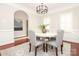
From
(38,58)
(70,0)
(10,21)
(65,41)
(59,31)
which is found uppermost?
(70,0)

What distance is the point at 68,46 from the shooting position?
160 centimetres

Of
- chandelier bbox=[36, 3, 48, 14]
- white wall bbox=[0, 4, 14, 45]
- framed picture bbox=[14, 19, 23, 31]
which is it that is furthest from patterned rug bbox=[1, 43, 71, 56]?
chandelier bbox=[36, 3, 48, 14]

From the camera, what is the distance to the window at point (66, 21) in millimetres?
1561

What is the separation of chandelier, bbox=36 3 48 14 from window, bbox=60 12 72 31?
0.89ft

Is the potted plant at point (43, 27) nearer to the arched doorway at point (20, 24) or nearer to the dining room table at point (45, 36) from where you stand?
the dining room table at point (45, 36)

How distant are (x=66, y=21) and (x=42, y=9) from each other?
0.43 metres

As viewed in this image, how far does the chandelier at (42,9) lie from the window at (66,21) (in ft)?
0.89

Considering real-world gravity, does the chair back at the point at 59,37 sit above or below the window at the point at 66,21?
below

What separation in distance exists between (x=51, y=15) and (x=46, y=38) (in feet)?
1.27

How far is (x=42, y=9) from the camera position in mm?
1595

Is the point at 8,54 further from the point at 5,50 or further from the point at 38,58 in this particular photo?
the point at 38,58

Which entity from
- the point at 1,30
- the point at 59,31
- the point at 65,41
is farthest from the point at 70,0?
the point at 1,30

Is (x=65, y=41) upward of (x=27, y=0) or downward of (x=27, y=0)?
downward

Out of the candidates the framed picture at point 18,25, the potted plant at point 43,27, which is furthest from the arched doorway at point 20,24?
the potted plant at point 43,27
